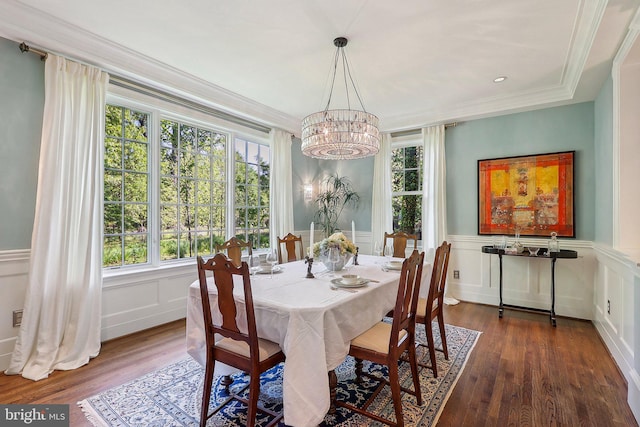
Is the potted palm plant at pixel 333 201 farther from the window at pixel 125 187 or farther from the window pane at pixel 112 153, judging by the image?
the window pane at pixel 112 153

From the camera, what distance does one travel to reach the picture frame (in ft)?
13.0

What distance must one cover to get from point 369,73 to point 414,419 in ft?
10.3

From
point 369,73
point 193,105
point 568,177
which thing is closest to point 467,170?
point 568,177

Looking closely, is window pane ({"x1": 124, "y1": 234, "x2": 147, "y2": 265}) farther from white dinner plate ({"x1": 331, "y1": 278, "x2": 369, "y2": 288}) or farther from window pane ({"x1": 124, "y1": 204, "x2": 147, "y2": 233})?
white dinner plate ({"x1": 331, "y1": 278, "x2": 369, "y2": 288})

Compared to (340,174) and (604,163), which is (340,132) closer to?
(604,163)

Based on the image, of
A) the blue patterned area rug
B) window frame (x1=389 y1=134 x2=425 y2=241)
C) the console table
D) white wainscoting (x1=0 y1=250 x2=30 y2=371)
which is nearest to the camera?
the blue patterned area rug

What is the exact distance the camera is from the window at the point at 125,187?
329cm

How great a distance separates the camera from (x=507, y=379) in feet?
8.09

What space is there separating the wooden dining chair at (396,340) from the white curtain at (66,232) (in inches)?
92.8

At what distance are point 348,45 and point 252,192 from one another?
264 centimetres

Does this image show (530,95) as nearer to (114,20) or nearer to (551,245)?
(551,245)

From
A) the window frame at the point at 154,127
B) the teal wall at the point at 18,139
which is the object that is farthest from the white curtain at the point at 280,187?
the teal wall at the point at 18,139

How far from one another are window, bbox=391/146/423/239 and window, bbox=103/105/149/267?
12.1 feet

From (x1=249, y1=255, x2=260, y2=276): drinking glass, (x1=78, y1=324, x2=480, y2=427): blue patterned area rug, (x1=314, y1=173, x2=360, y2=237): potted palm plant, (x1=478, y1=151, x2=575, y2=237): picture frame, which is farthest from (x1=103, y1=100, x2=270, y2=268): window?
(x1=478, y1=151, x2=575, y2=237): picture frame
